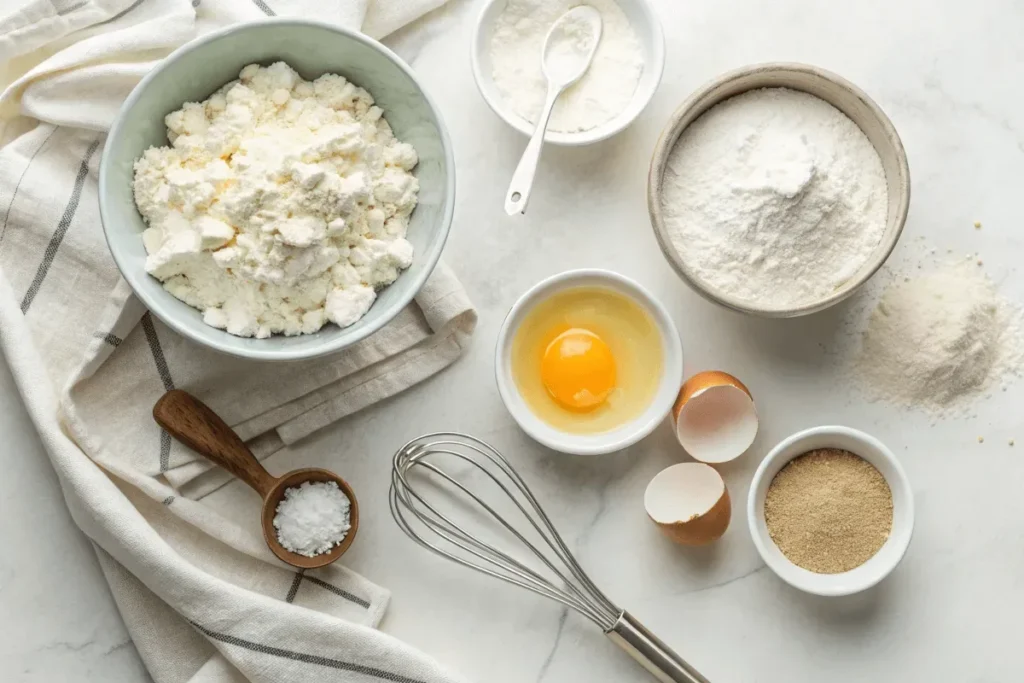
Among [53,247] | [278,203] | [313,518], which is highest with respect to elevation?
[278,203]

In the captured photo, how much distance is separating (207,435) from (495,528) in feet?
1.45

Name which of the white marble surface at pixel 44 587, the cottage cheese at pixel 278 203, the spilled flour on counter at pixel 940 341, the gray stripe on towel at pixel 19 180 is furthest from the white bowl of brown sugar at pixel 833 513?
the gray stripe on towel at pixel 19 180

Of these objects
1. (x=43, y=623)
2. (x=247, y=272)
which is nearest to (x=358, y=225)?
(x=247, y=272)

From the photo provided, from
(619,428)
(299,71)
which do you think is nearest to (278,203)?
(299,71)

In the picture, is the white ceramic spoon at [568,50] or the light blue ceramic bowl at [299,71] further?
the white ceramic spoon at [568,50]

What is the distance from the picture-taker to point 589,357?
1.33 meters

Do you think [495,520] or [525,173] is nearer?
[525,173]

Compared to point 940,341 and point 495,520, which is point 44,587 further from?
point 940,341

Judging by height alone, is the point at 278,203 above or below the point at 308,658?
above

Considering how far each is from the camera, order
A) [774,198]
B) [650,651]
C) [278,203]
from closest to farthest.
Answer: [278,203], [774,198], [650,651]

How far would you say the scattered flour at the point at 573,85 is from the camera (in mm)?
1346

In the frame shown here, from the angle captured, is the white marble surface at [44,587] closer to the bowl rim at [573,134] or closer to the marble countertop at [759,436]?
the marble countertop at [759,436]

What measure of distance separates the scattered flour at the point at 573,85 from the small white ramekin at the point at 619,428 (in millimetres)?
226

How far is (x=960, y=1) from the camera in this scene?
1.43 m
